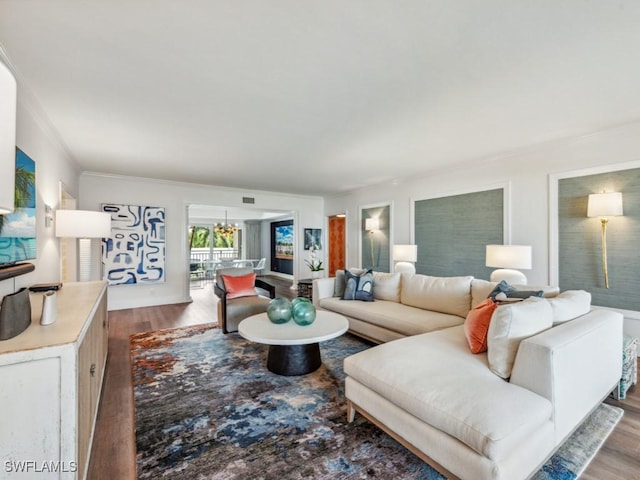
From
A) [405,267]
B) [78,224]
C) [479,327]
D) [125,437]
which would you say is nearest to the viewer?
[125,437]

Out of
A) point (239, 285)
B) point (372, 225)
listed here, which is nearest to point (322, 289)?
point (239, 285)

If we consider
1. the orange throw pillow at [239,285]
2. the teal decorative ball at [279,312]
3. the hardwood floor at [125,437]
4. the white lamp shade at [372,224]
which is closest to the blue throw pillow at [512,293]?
the hardwood floor at [125,437]

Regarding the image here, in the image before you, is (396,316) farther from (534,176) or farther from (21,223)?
(21,223)

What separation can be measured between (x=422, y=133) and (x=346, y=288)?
6.93 ft

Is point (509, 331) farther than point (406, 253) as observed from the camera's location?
No

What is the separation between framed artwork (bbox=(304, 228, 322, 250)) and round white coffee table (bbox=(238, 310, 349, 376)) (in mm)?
5081

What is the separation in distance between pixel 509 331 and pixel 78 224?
12.9ft

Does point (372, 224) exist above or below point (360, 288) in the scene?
above

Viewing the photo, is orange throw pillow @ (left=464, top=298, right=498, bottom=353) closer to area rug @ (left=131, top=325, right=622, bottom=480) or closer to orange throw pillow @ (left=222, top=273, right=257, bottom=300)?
area rug @ (left=131, top=325, right=622, bottom=480)

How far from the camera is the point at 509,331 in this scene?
1.73m

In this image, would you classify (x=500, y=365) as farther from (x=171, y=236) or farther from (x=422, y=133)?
(x=171, y=236)

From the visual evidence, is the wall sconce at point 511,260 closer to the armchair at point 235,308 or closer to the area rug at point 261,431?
the area rug at point 261,431

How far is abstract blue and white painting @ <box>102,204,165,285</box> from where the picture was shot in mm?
5254

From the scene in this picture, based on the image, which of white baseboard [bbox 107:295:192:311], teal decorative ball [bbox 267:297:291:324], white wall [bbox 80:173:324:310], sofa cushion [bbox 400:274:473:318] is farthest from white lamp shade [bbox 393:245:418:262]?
white baseboard [bbox 107:295:192:311]
